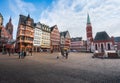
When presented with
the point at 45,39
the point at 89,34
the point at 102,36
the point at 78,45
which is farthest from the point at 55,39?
the point at 78,45

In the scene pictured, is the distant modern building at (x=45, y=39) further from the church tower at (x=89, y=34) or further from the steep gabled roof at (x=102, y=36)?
the steep gabled roof at (x=102, y=36)

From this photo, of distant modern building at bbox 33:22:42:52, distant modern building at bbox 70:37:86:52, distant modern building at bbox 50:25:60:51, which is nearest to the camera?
distant modern building at bbox 33:22:42:52

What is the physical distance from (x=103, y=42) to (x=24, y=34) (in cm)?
4970

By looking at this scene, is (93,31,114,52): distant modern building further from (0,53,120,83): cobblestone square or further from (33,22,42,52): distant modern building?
(0,53,120,83): cobblestone square

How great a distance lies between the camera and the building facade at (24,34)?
48188mm

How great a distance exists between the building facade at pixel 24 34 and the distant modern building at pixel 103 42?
141 ft

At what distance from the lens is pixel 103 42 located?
67500 mm

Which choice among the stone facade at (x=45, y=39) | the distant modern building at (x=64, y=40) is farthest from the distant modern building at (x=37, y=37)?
the distant modern building at (x=64, y=40)

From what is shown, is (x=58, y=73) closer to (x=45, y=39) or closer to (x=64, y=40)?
(x=45, y=39)

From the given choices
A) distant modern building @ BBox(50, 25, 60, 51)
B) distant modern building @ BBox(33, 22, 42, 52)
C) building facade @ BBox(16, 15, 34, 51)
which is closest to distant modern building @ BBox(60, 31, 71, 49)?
distant modern building @ BBox(50, 25, 60, 51)

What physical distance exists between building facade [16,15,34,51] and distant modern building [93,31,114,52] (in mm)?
43114

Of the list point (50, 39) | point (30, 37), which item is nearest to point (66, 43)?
point (50, 39)

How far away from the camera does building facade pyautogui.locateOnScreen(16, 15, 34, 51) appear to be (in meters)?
48.2

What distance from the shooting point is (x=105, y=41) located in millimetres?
66938
